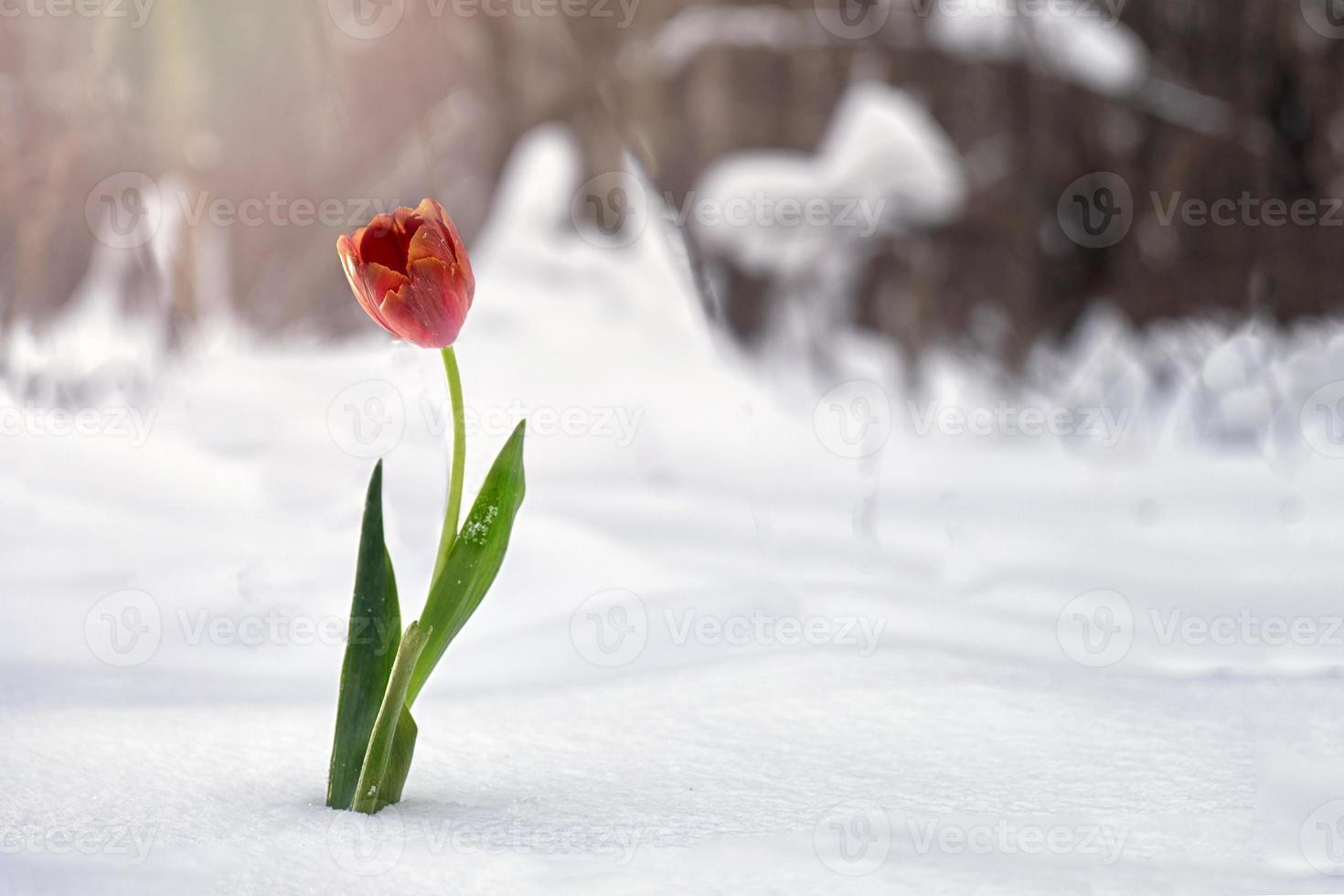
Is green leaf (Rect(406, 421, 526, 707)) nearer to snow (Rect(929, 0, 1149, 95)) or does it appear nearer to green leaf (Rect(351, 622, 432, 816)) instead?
green leaf (Rect(351, 622, 432, 816))

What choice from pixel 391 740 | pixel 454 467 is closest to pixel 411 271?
pixel 454 467

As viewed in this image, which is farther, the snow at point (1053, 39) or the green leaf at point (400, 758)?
the snow at point (1053, 39)

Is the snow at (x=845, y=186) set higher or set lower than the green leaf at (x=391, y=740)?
higher

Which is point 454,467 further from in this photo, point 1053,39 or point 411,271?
point 1053,39

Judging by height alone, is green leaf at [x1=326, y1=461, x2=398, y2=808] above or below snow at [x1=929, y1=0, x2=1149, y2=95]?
below

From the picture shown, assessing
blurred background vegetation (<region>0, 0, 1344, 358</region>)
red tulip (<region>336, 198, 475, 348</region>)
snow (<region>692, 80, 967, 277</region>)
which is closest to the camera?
red tulip (<region>336, 198, 475, 348</region>)

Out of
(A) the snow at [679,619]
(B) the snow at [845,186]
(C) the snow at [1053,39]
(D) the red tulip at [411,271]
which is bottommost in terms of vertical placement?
(A) the snow at [679,619]

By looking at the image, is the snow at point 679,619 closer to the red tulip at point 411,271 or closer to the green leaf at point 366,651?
the green leaf at point 366,651

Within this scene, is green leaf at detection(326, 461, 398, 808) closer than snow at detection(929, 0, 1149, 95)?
Yes

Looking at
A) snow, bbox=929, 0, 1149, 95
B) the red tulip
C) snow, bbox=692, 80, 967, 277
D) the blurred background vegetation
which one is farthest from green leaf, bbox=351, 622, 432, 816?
snow, bbox=929, 0, 1149, 95

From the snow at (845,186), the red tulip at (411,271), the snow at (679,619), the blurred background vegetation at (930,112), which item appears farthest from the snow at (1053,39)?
the red tulip at (411,271)
